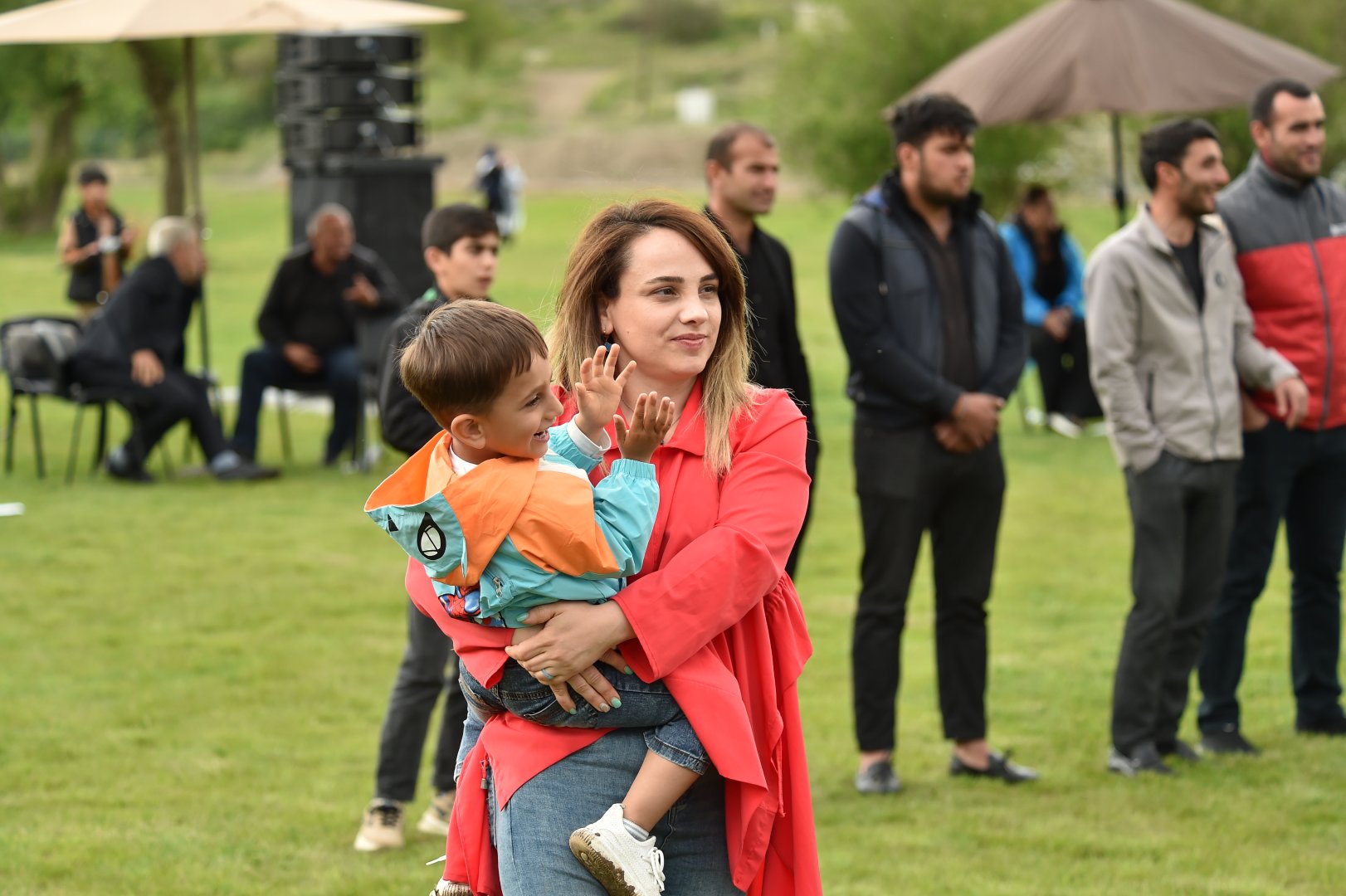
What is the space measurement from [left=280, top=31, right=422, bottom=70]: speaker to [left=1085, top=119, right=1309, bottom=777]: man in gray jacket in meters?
9.29

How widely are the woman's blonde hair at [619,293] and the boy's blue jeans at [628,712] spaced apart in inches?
15.7

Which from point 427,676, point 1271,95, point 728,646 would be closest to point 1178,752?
point 1271,95

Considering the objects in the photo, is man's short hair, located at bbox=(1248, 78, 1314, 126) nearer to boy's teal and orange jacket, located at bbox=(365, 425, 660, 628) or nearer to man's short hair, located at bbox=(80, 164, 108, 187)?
boy's teal and orange jacket, located at bbox=(365, 425, 660, 628)

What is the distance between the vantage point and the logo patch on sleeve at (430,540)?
258 centimetres

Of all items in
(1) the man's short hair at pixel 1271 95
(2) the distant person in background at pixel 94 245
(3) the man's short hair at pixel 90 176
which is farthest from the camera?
(3) the man's short hair at pixel 90 176

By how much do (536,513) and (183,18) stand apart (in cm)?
825

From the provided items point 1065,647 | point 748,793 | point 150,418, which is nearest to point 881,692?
point 1065,647

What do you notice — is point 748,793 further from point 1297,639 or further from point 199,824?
point 1297,639

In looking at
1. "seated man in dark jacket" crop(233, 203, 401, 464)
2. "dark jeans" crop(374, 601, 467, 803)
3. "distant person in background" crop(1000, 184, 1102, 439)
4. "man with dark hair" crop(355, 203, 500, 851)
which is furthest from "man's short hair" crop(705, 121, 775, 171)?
"distant person in background" crop(1000, 184, 1102, 439)

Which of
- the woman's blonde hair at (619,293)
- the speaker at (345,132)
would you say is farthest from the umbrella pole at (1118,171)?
the woman's blonde hair at (619,293)

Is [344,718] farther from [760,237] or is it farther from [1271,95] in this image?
[1271,95]

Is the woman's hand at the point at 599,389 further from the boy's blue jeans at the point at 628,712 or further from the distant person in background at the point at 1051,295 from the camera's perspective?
the distant person in background at the point at 1051,295

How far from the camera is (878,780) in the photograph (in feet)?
19.0

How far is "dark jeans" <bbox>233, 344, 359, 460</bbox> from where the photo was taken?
12.0 meters
